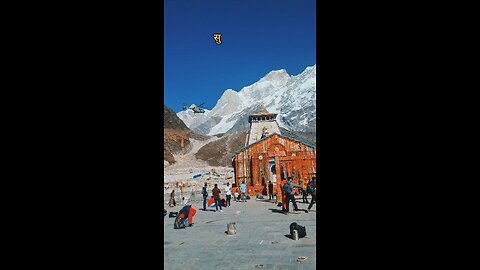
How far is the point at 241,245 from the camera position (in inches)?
277

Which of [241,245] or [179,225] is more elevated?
[241,245]

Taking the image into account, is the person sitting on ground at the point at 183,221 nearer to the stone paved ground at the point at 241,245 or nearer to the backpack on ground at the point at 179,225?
the backpack on ground at the point at 179,225

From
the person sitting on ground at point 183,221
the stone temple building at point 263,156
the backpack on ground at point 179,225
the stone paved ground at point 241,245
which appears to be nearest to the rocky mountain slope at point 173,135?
the stone temple building at point 263,156

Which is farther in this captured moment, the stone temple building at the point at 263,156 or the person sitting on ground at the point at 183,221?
the stone temple building at the point at 263,156

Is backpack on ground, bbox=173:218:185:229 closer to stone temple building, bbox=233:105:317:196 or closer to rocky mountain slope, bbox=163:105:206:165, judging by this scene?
stone temple building, bbox=233:105:317:196

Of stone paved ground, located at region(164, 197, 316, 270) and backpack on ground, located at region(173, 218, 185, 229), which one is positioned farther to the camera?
backpack on ground, located at region(173, 218, 185, 229)

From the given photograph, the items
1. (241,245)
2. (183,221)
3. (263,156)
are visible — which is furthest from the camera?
(263,156)

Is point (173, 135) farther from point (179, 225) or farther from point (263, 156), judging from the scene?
point (179, 225)

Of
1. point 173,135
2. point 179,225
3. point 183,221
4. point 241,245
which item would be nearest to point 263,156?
point 183,221

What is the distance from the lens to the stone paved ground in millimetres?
5764

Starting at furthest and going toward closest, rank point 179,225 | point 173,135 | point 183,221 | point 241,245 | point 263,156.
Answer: point 173,135 < point 263,156 < point 183,221 < point 179,225 < point 241,245

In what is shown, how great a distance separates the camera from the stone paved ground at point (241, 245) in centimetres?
576

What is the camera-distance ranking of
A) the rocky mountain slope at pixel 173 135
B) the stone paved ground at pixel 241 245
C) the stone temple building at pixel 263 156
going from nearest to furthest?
the stone paved ground at pixel 241 245, the stone temple building at pixel 263 156, the rocky mountain slope at pixel 173 135

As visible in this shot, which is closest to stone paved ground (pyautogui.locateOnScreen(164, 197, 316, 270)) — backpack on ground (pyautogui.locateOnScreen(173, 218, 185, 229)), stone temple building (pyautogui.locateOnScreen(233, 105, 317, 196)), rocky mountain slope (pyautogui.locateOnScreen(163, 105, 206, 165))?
backpack on ground (pyautogui.locateOnScreen(173, 218, 185, 229))
